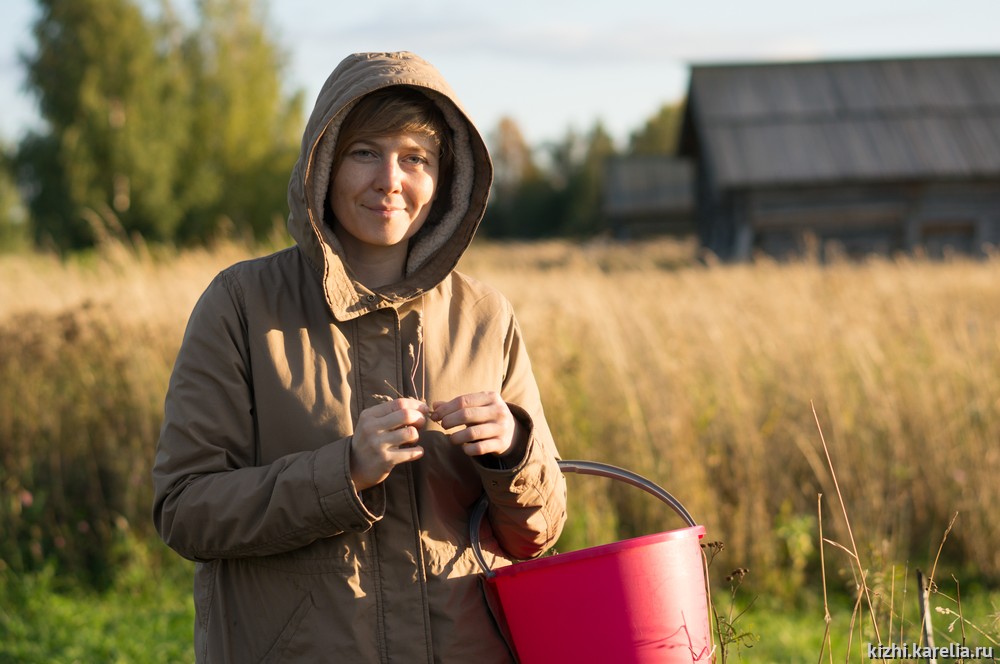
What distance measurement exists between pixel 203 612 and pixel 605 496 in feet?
9.97

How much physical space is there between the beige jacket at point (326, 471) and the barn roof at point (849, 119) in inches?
554

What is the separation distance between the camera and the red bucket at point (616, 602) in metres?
1.63

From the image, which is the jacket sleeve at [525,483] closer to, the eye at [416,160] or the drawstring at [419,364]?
the drawstring at [419,364]

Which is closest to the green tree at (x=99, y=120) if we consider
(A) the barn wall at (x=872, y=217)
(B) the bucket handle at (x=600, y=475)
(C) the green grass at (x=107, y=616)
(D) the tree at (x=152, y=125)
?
(D) the tree at (x=152, y=125)

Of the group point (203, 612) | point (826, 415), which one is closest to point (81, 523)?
point (203, 612)

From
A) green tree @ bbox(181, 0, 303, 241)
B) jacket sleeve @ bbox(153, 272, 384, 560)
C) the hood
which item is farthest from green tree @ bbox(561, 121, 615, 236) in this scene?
jacket sleeve @ bbox(153, 272, 384, 560)

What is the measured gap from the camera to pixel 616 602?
64.4 inches

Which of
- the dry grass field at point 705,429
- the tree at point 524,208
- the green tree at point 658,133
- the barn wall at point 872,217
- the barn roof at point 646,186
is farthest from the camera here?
the green tree at point 658,133

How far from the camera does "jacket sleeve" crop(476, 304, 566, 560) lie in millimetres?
1758

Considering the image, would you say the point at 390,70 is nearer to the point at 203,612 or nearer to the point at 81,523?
the point at 203,612

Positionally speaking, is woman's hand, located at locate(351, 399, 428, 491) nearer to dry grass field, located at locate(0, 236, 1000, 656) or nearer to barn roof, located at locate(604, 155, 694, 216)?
dry grass field, located at locate(0, 236, 1000, 656)

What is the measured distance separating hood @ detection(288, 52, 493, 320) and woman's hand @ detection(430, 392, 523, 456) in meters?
0.28

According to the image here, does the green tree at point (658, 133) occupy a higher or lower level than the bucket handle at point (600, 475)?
higher

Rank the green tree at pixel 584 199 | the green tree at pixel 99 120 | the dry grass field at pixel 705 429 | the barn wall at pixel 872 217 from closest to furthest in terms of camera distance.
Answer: the dry grass field at pixel 705 429, the barn wall at pixel 872 217, the green tree at pixel 99 120, the green tree at pixel 584 199
